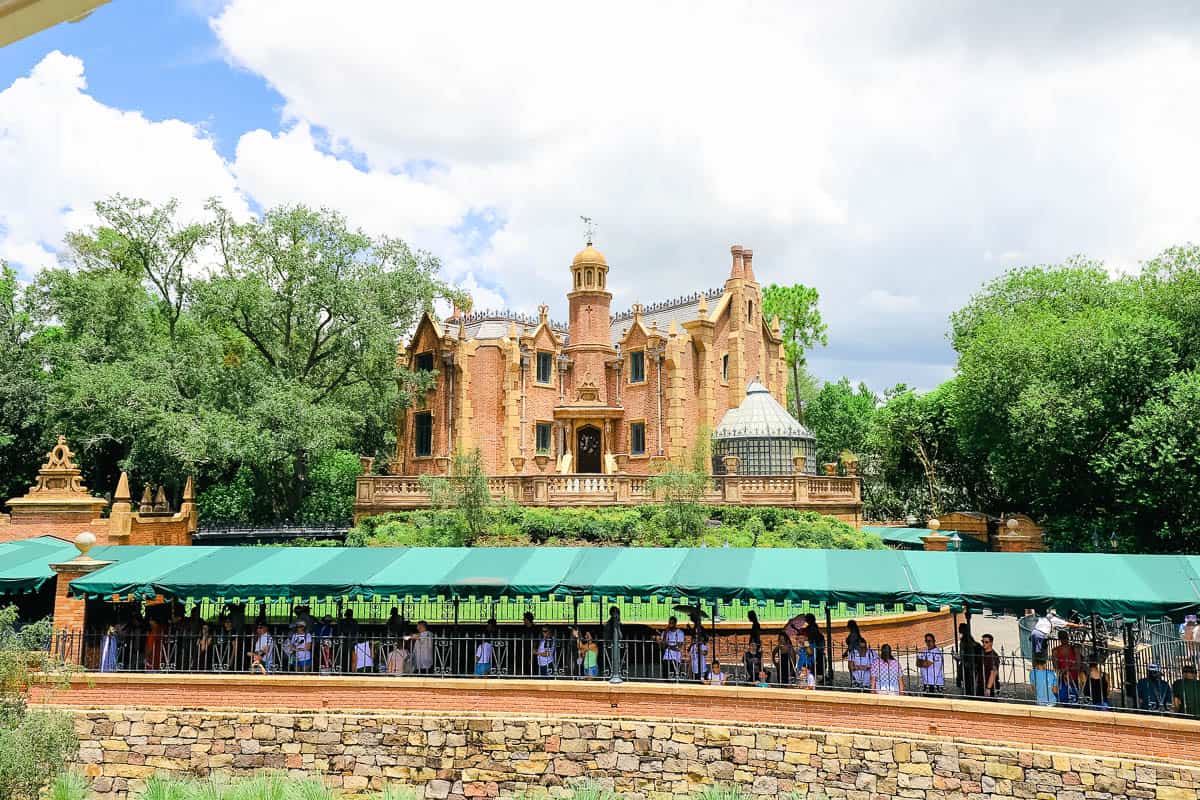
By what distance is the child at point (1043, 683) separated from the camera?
14320mm

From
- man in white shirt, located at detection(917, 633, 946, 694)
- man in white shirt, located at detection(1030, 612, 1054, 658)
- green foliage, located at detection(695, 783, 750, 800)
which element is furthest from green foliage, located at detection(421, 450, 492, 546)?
man in white shirt, located at detection(1030, 612, 1054, 658)

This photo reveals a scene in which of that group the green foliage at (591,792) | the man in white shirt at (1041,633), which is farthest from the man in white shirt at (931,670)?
the green foliage at (591,792)

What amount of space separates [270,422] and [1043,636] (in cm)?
2713

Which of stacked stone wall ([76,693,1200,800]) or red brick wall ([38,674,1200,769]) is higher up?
red brick wall ([38,674,1200,769])

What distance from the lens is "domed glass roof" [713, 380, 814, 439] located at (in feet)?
125

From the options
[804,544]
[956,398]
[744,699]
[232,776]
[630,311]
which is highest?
[630,311]

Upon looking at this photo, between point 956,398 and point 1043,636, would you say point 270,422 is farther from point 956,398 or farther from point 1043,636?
point 956,398

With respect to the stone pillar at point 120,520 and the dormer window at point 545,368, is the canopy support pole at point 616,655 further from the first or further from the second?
the dormer window at point 545,368

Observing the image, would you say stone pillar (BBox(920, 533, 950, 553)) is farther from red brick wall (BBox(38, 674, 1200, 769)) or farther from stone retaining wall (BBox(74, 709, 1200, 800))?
stone retaining wall (BBox(74, 709, 1200, 800))

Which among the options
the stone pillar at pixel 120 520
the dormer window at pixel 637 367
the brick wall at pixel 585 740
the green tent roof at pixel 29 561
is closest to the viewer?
the brick wall at pixel 585 740

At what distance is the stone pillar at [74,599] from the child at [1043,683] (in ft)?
57.2

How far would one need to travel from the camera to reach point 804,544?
90.6 feet

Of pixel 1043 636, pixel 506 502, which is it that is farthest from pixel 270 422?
pixel 1043 636

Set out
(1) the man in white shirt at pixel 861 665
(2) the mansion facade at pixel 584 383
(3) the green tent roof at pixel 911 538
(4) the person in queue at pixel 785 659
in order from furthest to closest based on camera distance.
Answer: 1. (2) the mansion facade at pixel 584 383
2. (3) the green tent roof at pixel 911 538
3. (4) the person in queue at pixel 785 659
4. (1) the man in white shirt at pixel 861 665
